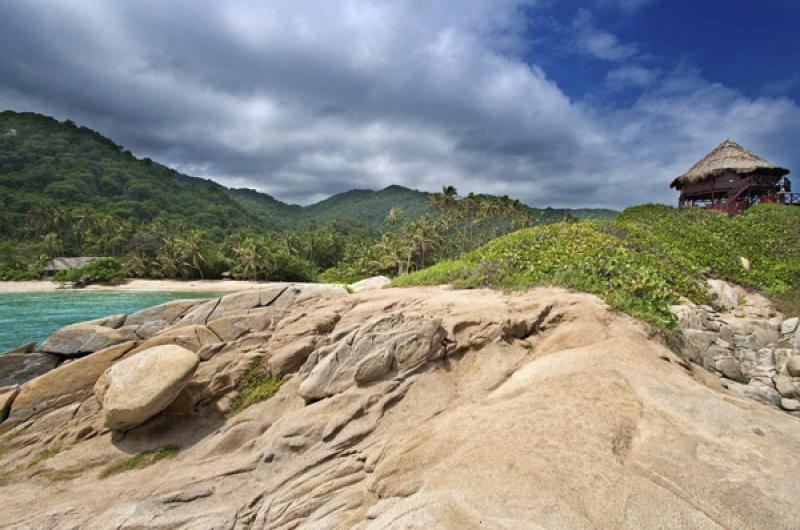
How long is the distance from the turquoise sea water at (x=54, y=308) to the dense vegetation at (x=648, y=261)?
28271mm

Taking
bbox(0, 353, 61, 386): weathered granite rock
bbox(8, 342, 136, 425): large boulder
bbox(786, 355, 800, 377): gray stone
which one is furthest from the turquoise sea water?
bbox(786, 355, 800, 377): gray stone

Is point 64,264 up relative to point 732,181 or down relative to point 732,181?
down

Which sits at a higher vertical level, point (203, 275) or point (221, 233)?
point (221, 233)

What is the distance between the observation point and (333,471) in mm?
5738

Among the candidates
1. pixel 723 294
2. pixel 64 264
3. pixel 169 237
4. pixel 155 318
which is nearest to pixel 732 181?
pixel 723 294

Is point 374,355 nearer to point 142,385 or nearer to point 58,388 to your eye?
point 142,385

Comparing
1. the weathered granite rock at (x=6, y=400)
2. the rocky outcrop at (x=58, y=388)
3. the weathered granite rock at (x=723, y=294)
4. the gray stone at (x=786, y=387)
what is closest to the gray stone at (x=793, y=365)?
the gray stone at (x=786, y=387)

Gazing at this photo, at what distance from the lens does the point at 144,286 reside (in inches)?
2195

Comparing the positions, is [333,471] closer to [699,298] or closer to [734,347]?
[734,347]

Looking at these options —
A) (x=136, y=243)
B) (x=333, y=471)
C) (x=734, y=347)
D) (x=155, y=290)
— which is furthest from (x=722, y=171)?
(x=136, y=243)

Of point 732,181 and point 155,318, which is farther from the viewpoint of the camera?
point 732,181

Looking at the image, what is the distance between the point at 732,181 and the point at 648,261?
27.6 meters

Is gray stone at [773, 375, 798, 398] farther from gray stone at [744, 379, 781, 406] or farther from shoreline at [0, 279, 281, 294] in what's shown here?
shoreline at [0, 279, 281, 294]

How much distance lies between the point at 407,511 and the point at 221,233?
112m
